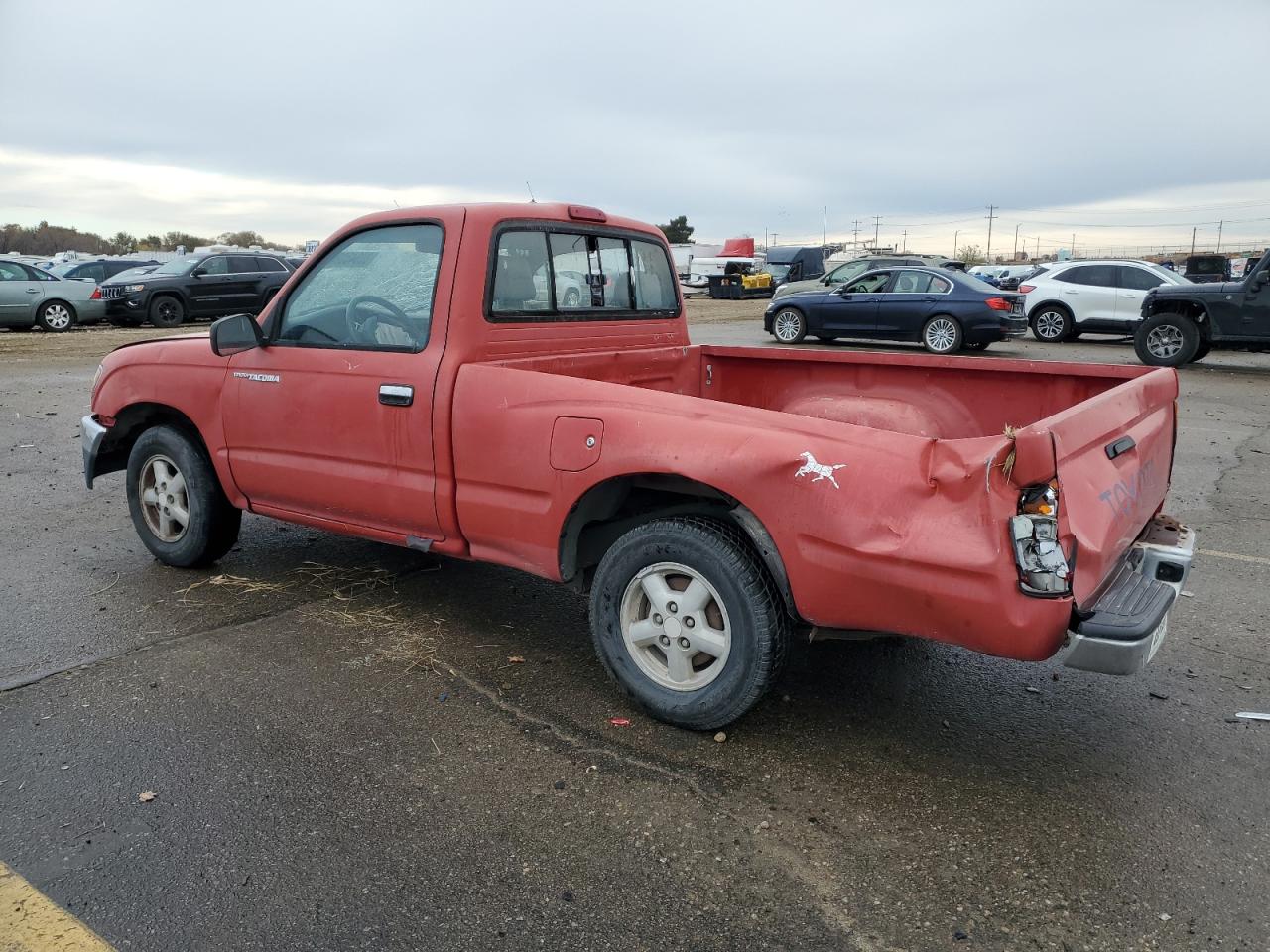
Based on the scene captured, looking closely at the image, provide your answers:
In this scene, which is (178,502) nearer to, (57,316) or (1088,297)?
(1088,297)

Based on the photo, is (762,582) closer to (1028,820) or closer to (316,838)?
(1028,820)

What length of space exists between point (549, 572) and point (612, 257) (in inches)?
70.3

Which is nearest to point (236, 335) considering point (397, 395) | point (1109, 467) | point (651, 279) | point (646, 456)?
point (397, 395)

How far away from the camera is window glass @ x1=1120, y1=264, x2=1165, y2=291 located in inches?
689

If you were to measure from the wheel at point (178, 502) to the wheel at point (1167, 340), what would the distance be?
546 inches

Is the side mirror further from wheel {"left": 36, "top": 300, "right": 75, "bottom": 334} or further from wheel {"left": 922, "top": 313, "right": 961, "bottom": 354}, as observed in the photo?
wheel {"left": 36, "top": 300, "right": 75, "bottom": 334}

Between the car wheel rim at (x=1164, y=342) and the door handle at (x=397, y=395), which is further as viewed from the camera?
the car wheel rim at (x=1164, y=342)

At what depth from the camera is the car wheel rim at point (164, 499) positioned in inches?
196

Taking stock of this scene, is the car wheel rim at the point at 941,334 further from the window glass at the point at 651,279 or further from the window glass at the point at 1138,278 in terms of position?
the window glass at the point at 651,279

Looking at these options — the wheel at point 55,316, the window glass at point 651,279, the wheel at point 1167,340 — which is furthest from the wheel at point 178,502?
the wheel at point 55,316

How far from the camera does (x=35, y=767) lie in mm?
3146

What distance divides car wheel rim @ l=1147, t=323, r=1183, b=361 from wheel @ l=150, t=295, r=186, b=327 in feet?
59.5

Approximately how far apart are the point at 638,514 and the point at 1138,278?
1732cm

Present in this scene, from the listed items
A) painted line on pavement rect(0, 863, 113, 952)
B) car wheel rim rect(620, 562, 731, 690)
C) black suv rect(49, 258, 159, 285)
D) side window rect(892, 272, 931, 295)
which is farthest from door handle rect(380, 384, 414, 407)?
black suv rect(49, 258, 159, 285)
